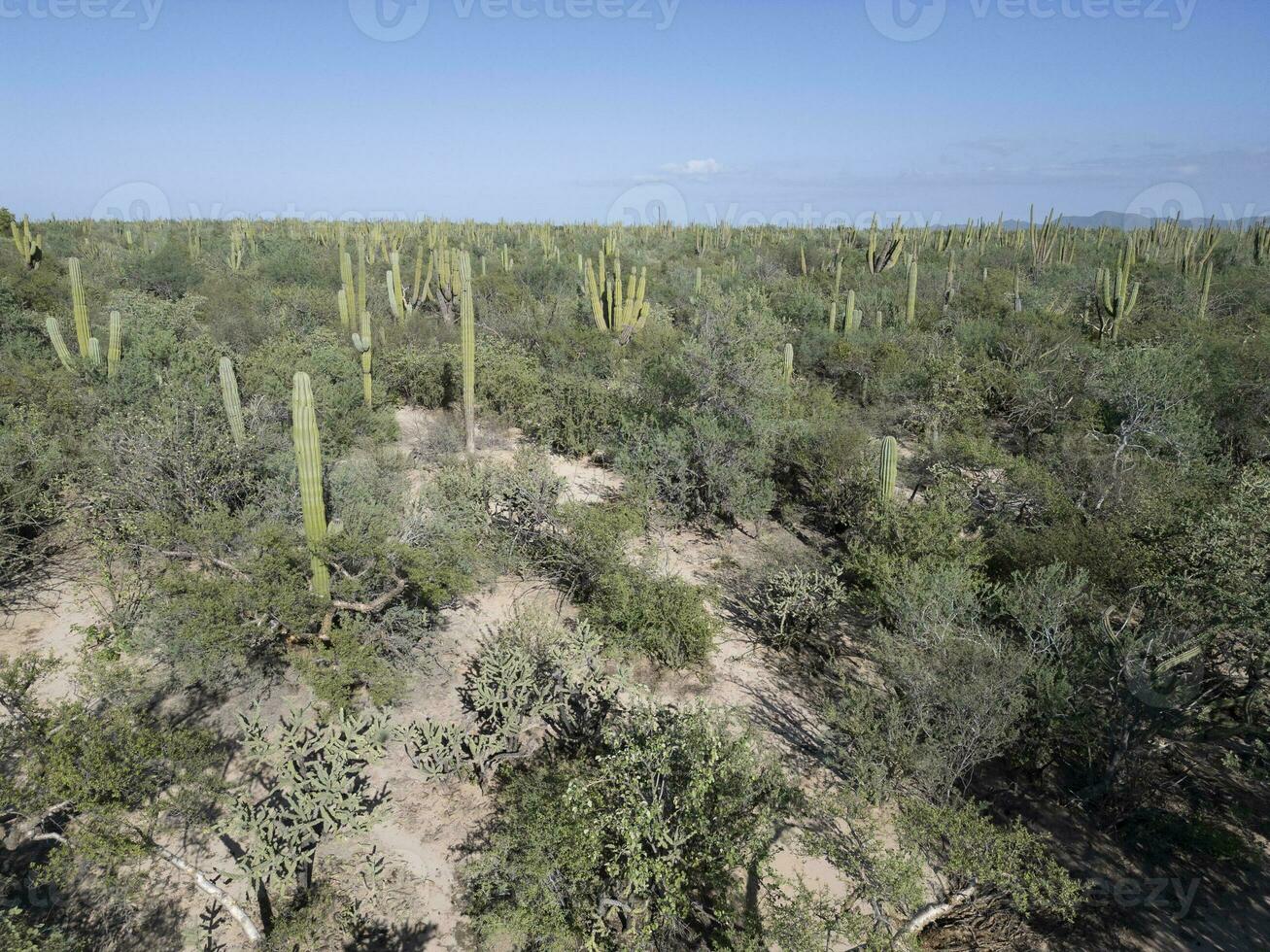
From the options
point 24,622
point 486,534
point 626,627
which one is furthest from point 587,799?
point 24,622

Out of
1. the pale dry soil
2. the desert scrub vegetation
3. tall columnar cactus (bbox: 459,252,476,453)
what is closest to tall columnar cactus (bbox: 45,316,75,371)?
the desert scrub vegetation

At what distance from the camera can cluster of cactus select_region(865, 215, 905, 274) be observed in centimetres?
2466

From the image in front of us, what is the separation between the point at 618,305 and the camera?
17875mm

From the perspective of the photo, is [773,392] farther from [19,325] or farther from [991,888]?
[19,325]

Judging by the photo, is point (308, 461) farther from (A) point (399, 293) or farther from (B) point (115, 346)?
(A) point (399, 293)

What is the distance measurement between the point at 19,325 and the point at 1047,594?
19.6 metres

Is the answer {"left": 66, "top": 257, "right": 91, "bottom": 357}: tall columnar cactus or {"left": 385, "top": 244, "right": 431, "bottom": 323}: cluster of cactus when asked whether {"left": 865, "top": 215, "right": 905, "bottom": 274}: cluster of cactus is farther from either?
{"left": 66, "top": 257, "right": 91, "bottom": 357}: tall columnar cactus

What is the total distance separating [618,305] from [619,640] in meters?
11.9

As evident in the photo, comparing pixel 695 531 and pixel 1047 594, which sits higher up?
pixel 1047 594

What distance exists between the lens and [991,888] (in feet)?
17.3

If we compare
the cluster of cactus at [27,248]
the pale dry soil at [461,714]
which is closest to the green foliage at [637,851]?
the pale dry soil at [461,714]

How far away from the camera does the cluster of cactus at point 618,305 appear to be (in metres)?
17.7

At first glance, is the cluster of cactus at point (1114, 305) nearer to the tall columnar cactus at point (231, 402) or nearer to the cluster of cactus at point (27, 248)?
the tall columnar cactus at point (231, 402)

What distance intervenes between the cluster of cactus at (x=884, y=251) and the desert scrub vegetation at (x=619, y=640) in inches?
417
